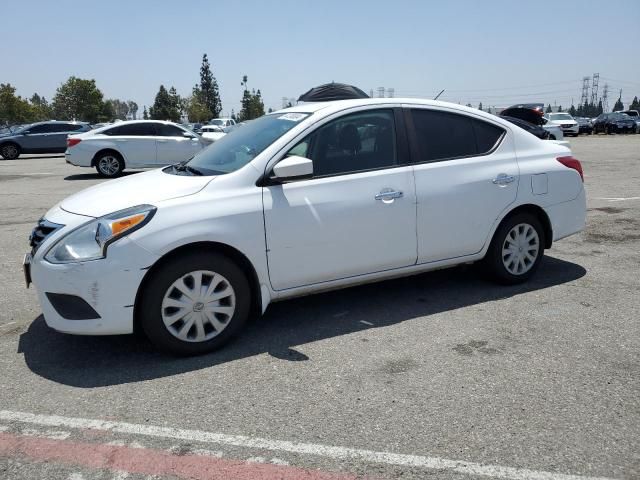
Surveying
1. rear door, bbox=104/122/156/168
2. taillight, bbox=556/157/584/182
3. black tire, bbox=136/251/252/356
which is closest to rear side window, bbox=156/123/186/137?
rear door, bbox=104/122/156/168

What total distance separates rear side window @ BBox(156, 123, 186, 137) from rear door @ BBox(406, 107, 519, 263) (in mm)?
11618

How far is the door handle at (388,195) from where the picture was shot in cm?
421

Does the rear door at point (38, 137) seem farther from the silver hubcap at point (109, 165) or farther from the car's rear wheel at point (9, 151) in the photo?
the silver hubcap at point (109, 165)

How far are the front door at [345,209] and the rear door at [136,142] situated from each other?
38.2ft

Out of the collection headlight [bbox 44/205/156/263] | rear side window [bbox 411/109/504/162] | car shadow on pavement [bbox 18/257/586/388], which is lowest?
car shadow on pavement [bbox 18/257/586/388]

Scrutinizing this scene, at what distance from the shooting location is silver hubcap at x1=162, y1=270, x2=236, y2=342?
12.0 ft

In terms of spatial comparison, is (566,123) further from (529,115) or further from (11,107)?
(11,107)

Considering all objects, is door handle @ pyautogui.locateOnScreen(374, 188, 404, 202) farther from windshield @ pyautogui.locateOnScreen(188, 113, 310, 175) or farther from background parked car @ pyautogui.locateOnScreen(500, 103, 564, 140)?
background parked car @ pyautogui.locateOnScreen(500, 103, 564, 140)

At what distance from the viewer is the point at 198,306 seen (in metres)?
3.71

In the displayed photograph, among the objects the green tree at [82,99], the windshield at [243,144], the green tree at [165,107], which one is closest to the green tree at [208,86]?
the green tree at [165,107]

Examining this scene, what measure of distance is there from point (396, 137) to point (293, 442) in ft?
8.54

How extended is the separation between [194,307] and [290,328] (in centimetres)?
86

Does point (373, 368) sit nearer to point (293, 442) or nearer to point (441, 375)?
point (441, 375)

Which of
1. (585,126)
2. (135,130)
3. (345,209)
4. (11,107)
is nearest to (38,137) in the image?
(135,130)
